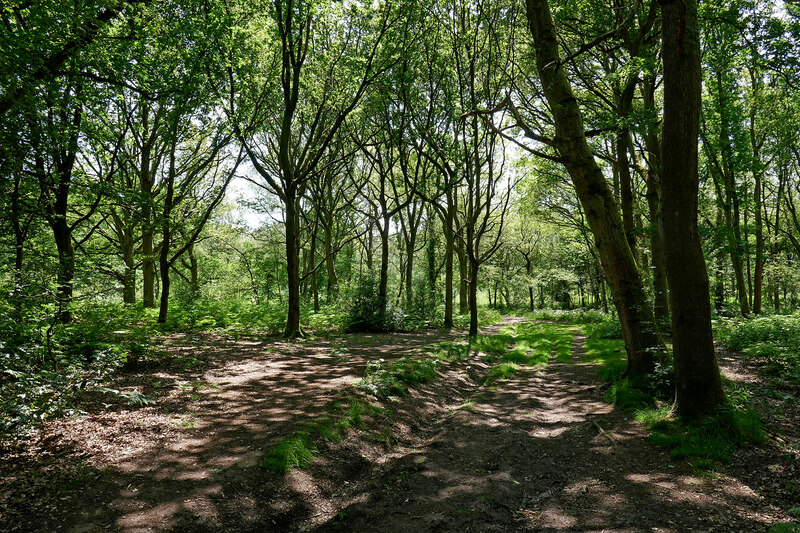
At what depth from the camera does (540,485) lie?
469 centimetres

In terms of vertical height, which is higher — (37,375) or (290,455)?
(37,375)

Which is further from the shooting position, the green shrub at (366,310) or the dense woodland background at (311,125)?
the green shrub at (366,310)

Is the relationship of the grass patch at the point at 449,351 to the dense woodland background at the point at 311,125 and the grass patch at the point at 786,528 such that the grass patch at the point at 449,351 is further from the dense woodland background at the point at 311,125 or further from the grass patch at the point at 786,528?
the grass patch at the point at 786,528

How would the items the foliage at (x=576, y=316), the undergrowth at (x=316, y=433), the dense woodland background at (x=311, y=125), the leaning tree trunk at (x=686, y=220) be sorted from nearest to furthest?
the undergrowth at (x=316, y=433)
the leaning tree trunk at (x=686, y=220)
the dense woodland background at (x=311, y=125)
the foliage at (x=576, y=316)

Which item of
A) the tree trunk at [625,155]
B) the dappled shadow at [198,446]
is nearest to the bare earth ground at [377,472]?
the dappled shadow at [198,446]

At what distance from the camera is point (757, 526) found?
3.39 metres

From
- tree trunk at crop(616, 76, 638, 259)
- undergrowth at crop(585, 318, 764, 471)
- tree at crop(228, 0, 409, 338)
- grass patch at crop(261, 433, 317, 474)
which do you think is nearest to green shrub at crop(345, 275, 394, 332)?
tree at crop(228, 0, 409, 338)

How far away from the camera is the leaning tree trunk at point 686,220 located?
5.29 metres

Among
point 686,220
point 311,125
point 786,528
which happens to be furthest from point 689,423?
point 311,125

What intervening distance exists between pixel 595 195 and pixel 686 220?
2056 millimetres

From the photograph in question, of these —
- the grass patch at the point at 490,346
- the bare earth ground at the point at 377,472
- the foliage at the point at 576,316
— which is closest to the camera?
the bare earth ground at the point at 377,472

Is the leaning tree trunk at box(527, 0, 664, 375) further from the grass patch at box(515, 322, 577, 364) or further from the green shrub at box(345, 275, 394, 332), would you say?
the green shrub at box(345, 275, 394, 332)

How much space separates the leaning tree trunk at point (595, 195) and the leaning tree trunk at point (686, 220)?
1.74m

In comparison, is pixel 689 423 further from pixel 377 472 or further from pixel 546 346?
pixel 546 346
